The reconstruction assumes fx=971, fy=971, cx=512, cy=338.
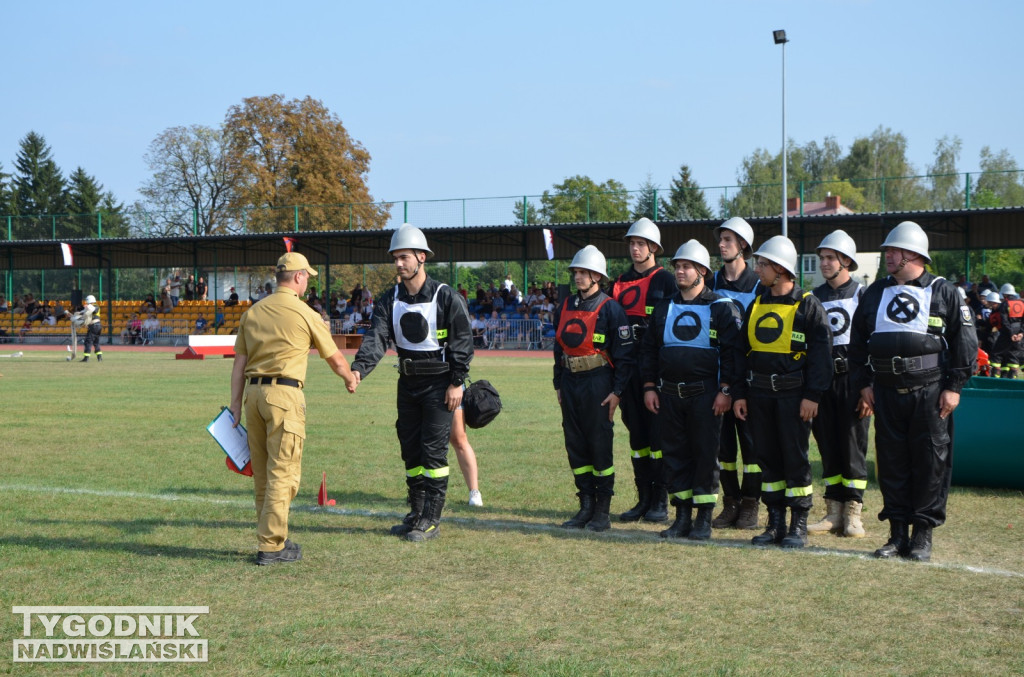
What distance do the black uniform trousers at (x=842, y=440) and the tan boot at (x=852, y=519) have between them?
0.17ft

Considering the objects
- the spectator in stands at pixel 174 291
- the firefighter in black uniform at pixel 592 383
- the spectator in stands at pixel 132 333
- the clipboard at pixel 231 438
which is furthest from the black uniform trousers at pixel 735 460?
the spectator in stands at pixel 174 291

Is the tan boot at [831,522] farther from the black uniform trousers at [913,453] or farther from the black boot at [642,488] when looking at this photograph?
the black boot at [642,488]

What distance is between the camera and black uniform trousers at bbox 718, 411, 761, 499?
7.89 metres

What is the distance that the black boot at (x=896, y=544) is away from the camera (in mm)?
6848

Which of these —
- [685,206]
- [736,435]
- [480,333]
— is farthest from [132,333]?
[736,435]

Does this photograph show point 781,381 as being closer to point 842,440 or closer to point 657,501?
point 842,440

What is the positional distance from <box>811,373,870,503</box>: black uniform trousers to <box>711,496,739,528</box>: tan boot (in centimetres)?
74

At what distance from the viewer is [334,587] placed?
19.6 feet

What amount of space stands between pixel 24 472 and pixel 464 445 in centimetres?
485

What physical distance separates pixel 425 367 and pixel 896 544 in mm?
3672

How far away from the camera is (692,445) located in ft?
24.6

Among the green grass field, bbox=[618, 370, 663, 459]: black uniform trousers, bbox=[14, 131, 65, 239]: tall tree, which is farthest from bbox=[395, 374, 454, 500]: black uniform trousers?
bbox=[14, 131, 65, 239]: tall tree

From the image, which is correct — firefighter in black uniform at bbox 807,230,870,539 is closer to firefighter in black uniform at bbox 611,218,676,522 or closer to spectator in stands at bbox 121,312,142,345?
firefighter in black uniform at bbox 611,218,676,522

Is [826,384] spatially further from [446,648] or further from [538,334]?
[538,334]
